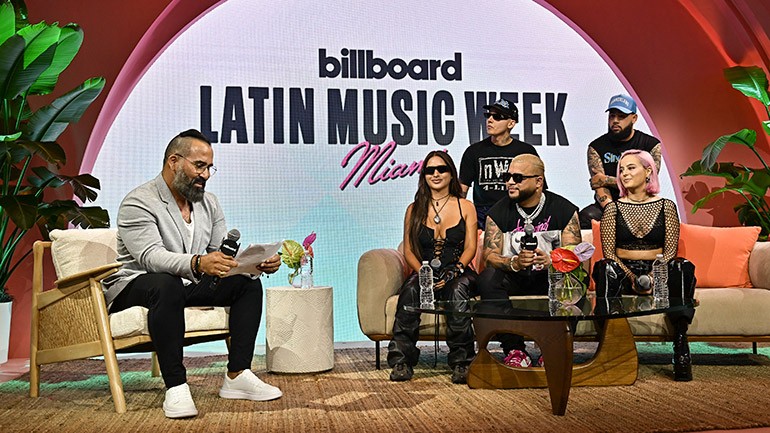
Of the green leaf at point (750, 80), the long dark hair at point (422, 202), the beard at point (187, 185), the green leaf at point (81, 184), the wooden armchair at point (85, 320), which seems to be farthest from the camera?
the green leaf at point (750, 80)

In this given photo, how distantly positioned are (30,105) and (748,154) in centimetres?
535

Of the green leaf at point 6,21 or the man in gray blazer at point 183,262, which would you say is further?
the green leaf at point 6,21

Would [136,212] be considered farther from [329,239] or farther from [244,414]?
[329,239]

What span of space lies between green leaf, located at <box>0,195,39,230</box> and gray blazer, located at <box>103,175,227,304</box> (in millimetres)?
975

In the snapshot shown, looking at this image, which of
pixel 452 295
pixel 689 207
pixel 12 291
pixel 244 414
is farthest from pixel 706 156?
pixel 12 291

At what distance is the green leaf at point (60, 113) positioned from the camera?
4.75m

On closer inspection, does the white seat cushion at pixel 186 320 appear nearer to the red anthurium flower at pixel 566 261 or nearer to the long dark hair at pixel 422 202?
the long dark hair at pixel 422 202

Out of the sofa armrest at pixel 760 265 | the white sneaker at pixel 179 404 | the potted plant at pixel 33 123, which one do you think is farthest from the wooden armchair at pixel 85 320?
the sofa armrest at pixel 760 265

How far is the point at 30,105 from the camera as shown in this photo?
17.5 ft

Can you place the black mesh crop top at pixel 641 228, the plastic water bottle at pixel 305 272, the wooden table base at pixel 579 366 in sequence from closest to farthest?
the wooden table base at pixel 579 366, the black mesh crop top at pixel 641 228, the plastic water bottle at pixel 305 272

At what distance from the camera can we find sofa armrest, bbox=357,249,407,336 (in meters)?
4.33

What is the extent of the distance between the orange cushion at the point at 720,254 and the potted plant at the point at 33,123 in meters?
3.57

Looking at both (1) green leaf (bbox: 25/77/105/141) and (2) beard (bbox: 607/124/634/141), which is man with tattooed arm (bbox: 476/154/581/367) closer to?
(2) beard (bbox: 607/124/634/141)

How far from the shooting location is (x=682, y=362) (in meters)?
Answer: 3.92
